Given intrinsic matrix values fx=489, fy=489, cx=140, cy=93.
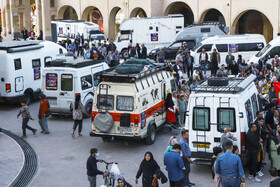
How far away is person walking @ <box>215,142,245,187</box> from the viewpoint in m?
9.58

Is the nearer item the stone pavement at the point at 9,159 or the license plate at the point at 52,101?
the stone pavement at the point at 9,159

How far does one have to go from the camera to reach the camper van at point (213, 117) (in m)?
11.8

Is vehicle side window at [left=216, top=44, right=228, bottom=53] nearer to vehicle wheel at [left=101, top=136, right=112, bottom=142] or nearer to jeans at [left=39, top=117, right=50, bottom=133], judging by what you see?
jeans at [left=39, top=117, right=50, bottom=133]

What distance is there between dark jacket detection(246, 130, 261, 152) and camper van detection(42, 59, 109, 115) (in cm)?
783

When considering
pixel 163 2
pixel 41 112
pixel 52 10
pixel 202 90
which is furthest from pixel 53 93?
pixel 52 10

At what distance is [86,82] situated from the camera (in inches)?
720

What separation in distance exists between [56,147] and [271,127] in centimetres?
654

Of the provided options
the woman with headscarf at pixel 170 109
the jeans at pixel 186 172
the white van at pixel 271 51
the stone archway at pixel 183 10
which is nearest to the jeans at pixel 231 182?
the jeans at pixel 186 172

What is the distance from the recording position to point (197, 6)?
36594 millimetres

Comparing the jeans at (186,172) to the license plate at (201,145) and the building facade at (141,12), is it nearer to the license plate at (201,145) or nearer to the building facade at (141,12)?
the license plate at (201,145)

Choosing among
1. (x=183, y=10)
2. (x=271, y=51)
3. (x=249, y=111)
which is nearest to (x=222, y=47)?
(x=271, y=51)

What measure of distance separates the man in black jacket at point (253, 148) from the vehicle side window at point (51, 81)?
8.44m

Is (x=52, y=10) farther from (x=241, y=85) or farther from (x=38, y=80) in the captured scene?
(x=241, y=85)

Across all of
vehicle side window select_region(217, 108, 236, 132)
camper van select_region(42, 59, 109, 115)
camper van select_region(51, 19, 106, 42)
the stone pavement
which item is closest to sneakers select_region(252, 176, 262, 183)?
vehicle side window select_region(217, 108, 236, 132)
